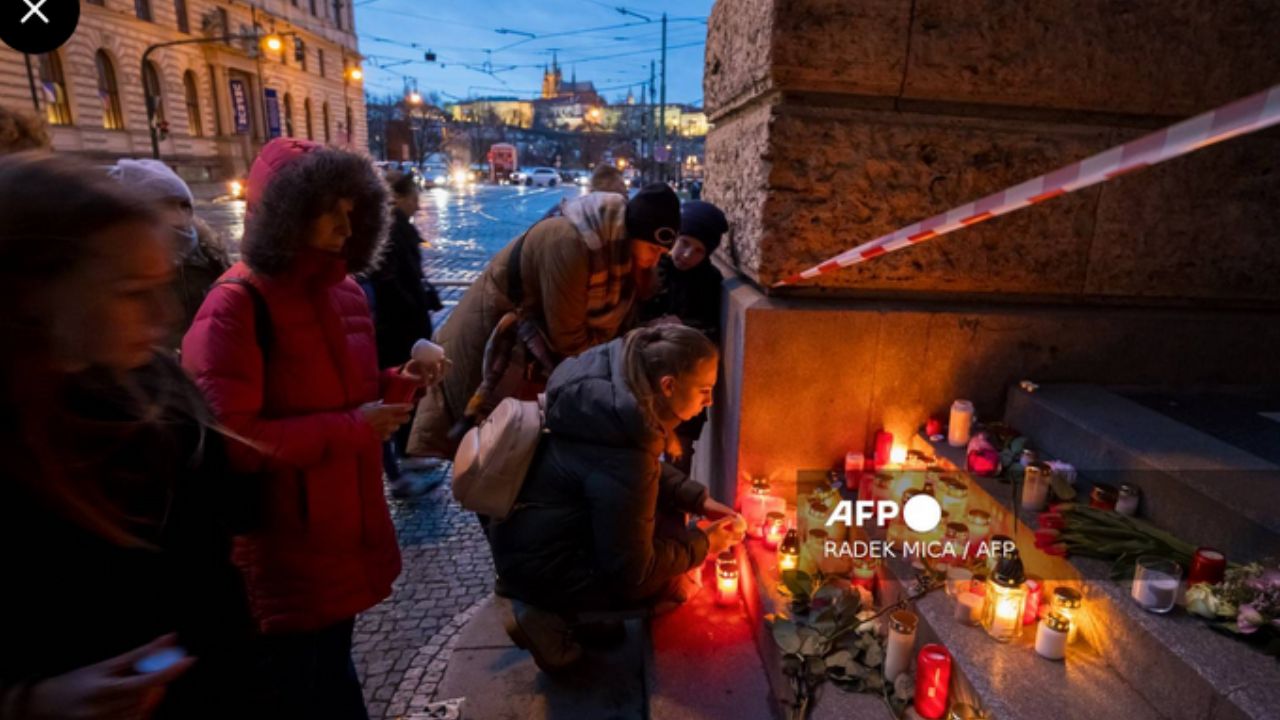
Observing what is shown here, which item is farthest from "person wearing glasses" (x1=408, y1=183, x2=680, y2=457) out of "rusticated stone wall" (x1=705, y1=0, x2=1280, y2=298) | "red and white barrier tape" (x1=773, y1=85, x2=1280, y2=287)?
"red and white barrier tape" (x1=773, y1=85, x2=1280, y2=287)

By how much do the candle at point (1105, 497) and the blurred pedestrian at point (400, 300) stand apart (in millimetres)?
3781

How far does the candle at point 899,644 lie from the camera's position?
7.38ft

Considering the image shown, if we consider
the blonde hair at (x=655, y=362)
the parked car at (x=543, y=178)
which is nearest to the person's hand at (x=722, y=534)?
the blonde hair at (x=655, y=362)

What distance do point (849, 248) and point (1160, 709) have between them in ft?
6.56

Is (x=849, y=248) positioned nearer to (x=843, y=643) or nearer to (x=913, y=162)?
(x=913, y=162)

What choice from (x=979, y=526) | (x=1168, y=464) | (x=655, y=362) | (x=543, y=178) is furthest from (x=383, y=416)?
(x=543, y=178)

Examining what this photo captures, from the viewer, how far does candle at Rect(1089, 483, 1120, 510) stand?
244 cm

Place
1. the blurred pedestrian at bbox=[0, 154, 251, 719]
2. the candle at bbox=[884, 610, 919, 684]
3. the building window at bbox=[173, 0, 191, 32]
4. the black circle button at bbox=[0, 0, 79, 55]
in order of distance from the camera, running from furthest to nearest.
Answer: the building window at bbox=[173, 0, 191, 32] → the black circle button at bbox=[0, 0, 79, 55] → the candle at bbox=[884, 610, 919, 684] → the blurred pedestrian at bbox=[0, 154, 251, 719]

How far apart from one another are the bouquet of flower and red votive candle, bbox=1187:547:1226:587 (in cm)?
3

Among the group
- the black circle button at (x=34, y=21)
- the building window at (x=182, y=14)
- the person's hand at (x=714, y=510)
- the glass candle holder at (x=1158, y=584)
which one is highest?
the building window at (x=182, y=14)

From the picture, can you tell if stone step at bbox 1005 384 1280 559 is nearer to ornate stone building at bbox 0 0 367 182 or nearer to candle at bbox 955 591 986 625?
candle at bbox 955 591 986 625

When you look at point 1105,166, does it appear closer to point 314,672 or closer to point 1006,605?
point 1006,605

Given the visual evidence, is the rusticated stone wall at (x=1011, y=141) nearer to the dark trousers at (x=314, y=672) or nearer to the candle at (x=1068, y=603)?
the candle at (x=1068, y=603)

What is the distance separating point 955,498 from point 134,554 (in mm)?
2633
